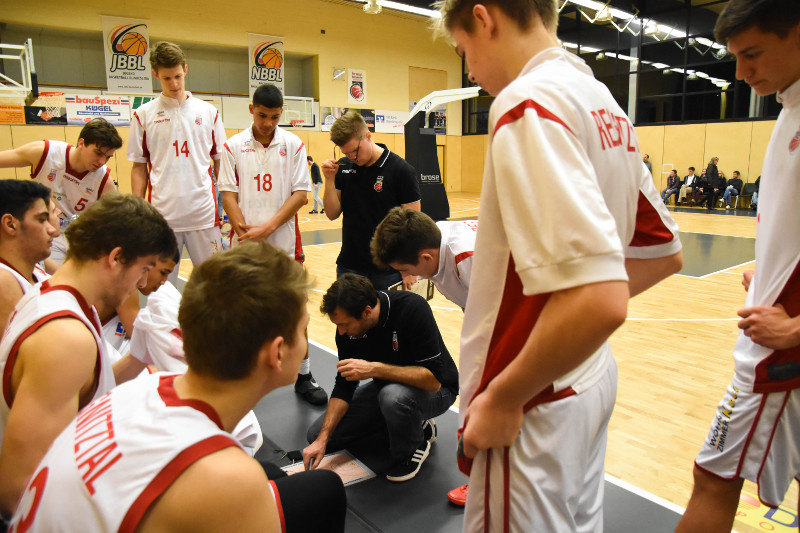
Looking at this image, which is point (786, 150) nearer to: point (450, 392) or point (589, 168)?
point (589, 168)

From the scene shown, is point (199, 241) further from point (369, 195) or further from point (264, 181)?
point (369, 195)

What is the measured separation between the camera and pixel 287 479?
1789 mm

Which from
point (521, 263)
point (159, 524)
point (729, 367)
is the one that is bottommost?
point (729, 367)

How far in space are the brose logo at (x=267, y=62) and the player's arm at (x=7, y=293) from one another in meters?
18.7

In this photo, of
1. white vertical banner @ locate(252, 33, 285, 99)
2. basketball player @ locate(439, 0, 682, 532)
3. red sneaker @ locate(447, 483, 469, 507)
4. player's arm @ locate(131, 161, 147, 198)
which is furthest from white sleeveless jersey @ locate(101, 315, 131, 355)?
white vertical banner @ locate(252, 33, 285, 99)

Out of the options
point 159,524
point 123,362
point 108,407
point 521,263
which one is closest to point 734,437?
point 521,263

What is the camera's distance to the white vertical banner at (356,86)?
21.7 m

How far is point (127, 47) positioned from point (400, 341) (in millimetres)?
17812

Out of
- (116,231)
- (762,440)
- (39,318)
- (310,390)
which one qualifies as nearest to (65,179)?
(310,390)

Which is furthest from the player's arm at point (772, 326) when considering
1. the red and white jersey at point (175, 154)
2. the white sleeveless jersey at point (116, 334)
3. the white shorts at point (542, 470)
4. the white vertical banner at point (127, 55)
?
the white vertical banner at point (127, 55)

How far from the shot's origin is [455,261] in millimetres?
2742

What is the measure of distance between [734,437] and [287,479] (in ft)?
4.80

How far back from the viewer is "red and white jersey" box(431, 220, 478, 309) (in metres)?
2.70

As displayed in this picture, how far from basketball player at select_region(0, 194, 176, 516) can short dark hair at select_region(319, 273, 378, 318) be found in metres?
1.06
